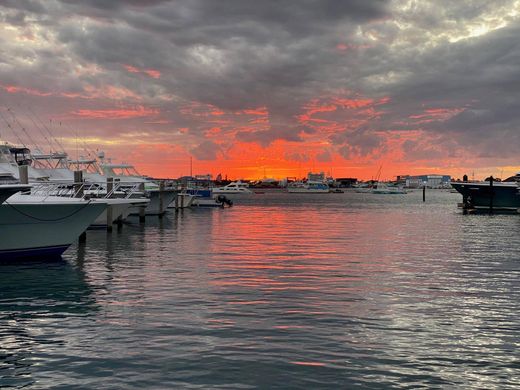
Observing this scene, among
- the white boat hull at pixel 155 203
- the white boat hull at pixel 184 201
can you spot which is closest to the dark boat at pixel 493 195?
the white boat hull at pixel 184 201

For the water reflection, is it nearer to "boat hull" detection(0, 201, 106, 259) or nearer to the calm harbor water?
the calm harbor water

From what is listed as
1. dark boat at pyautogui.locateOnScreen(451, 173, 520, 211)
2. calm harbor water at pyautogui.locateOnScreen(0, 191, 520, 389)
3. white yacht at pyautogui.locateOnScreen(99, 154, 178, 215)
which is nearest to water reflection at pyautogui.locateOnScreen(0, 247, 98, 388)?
calm harbor water at pyautogui.locateOnScreen(0, 191, 520, 389)

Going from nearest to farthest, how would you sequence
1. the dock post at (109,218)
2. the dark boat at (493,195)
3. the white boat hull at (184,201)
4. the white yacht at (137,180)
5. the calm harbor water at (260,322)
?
the calm harbor water at (260,322) → the dock post at (109,218) → the white yacht at (137,180) → the white boat hull at (184,201) → the dark boat at (493,195)

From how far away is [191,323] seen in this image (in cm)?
1398

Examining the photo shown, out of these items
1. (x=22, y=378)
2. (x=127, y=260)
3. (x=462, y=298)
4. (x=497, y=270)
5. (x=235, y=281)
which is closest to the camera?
(x=22, y=378)

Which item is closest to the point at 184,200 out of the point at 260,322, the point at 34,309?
the point at 34,309

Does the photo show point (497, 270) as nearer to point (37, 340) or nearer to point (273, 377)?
point (273, 377)

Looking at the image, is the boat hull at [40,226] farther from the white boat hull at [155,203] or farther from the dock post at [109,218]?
the white boat hull at [155,203]

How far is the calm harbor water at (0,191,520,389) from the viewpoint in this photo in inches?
410

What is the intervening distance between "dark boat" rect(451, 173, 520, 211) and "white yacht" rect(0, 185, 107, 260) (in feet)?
223

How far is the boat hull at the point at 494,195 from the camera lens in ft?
273

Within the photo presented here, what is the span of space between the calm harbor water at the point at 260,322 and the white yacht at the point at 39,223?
3.64 feet

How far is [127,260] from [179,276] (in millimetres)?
6002

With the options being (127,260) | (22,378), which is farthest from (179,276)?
(22,378)
